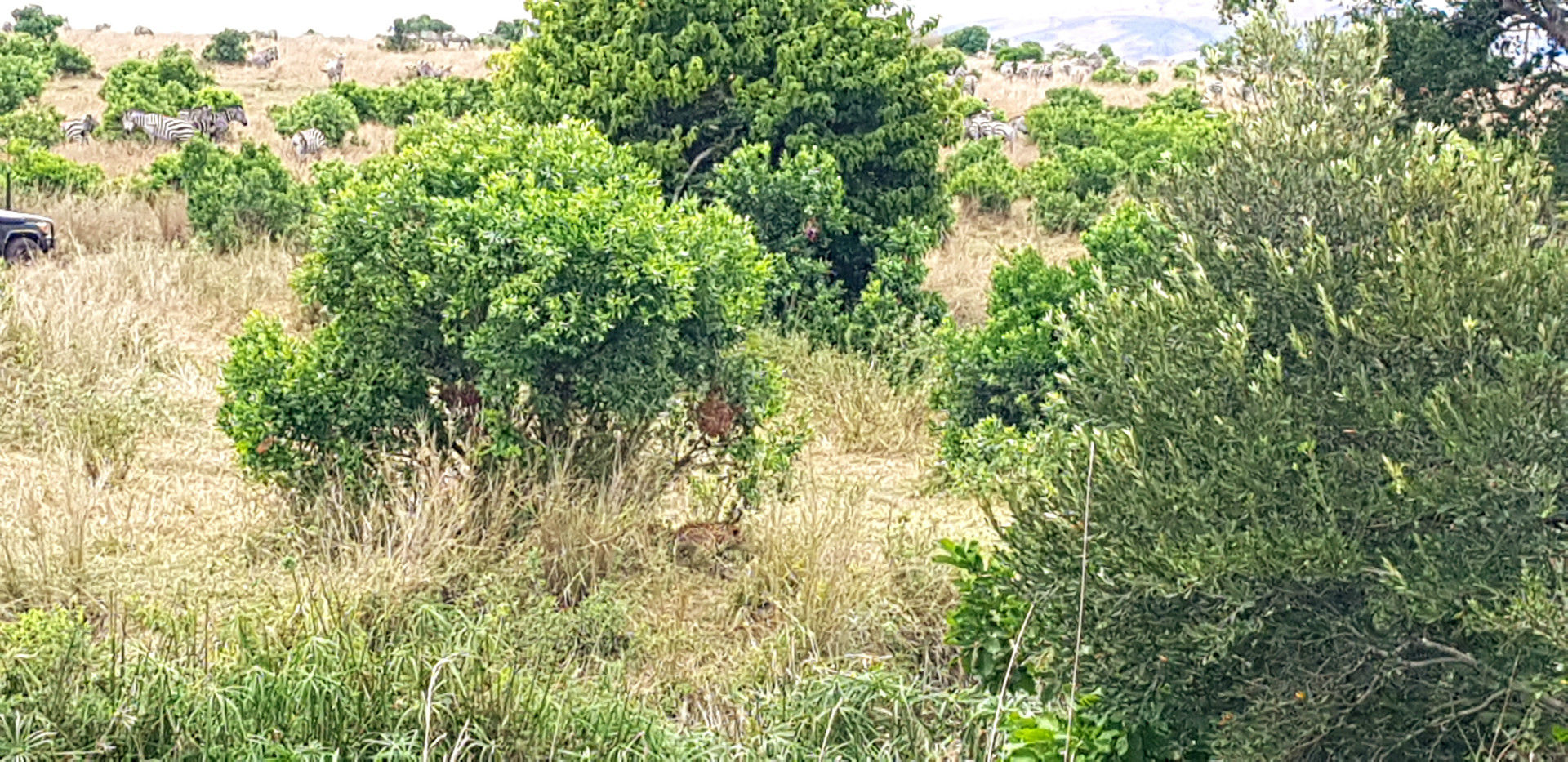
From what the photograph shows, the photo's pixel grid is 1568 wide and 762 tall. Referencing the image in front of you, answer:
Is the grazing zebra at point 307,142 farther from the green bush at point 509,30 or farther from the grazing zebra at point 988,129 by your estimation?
the green bush at point 509,30

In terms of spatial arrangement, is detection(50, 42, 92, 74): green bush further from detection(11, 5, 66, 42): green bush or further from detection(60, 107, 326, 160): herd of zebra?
detection(60, 107, 326, 160): herd of zebra

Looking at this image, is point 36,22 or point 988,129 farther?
point 36,22

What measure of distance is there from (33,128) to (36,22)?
68.0ft

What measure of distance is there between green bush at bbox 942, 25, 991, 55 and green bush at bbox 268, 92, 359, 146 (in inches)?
1079

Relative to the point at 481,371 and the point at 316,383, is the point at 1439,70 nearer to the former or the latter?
the point at 481,371

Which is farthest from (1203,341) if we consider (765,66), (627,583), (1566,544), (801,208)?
(765,66)

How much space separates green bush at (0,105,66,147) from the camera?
2014 cm

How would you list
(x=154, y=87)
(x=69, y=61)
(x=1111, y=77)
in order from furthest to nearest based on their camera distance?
(x=1111, y=77)
(x=69, y=61)
(x=154, y=87)

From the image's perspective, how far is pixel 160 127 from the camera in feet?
68.8

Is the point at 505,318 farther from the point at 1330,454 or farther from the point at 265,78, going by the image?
the point at 265,78

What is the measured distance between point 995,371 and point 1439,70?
2691 mm

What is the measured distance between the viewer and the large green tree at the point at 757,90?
911cm

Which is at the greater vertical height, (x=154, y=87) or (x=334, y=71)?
(x=154, y=87)

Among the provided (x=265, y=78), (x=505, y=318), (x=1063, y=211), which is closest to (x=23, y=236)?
(x=505, y=318)
